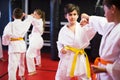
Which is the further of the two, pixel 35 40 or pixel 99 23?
pixel 35 40

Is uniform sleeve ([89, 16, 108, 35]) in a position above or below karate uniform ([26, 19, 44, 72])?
above

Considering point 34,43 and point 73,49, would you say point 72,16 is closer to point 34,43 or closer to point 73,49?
point 73,49

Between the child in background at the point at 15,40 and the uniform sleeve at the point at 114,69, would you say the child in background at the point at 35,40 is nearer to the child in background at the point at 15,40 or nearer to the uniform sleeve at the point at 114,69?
the child in background at the point at 15,40

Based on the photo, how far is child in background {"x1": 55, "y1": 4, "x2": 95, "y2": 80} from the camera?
2787 millimetres

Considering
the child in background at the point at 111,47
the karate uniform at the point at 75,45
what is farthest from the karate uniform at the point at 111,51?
the karate uniform at the point at 75,45

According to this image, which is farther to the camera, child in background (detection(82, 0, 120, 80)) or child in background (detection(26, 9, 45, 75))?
child in background (detection(26, 9, 45, 75))

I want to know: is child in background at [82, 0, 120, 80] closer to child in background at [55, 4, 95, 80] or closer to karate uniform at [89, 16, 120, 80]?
karate uniform at [89, 16, 120, 80]

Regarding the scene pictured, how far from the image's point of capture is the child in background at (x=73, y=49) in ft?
9.14

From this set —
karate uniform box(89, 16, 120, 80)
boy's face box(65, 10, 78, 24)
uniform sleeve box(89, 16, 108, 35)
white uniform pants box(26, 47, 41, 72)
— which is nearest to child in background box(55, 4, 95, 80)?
boy's face box(65, 10, 78, 24)

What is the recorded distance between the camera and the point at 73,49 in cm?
280

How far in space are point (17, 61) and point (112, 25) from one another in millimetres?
2221

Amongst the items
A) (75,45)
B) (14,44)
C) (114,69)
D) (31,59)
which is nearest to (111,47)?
(114,69)

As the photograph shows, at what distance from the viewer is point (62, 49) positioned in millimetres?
2783

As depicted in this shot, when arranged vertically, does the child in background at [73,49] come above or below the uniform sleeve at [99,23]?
below
